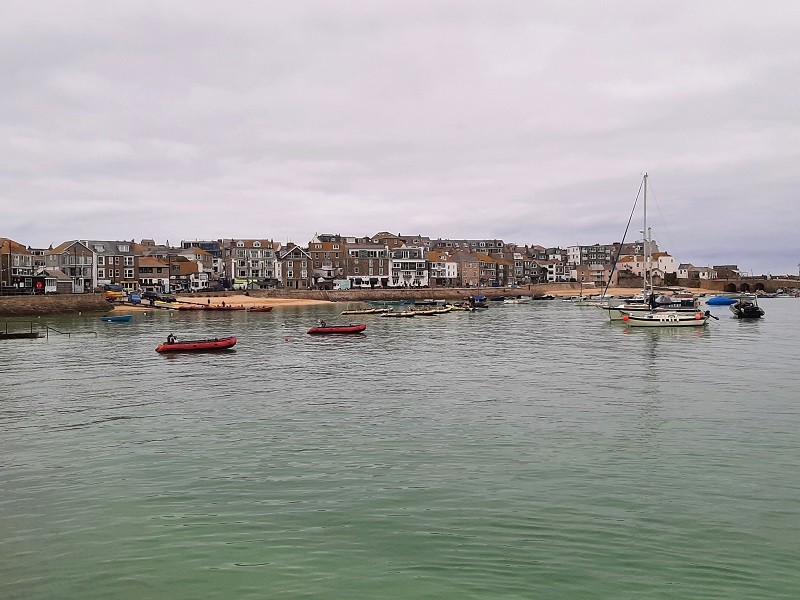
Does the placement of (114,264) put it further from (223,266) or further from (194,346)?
(194,346)

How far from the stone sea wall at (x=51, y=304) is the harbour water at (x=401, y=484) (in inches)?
2859

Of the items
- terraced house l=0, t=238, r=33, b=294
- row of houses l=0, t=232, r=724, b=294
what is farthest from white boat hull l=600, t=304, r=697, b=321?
terraced house l=0, t=238, r=33, b=294

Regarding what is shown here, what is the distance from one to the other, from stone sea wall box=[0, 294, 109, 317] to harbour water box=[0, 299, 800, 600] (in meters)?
72.6

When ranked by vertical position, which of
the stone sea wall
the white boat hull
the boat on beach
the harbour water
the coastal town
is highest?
the coastal town

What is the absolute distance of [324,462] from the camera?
2355 cm

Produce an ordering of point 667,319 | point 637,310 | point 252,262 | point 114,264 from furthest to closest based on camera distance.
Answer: point 252,262
point 114,264
point 637,310
point 667,319

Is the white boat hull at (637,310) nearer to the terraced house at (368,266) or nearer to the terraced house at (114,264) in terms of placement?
the terraced house at (368,266)

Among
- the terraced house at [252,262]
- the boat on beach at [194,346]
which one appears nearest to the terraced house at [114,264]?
the terraced house at [252,262]

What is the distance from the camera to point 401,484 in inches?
827

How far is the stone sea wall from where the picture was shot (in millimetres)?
107875

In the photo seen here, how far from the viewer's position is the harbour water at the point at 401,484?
48.8ft

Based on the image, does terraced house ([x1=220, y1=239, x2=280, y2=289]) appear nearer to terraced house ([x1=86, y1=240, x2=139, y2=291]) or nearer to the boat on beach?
terraced house ([x1=86, y1=240, x2=139, y2=291])

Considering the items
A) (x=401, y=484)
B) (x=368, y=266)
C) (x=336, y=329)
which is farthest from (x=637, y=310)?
(x=368, y=266)

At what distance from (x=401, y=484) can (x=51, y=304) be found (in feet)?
364
